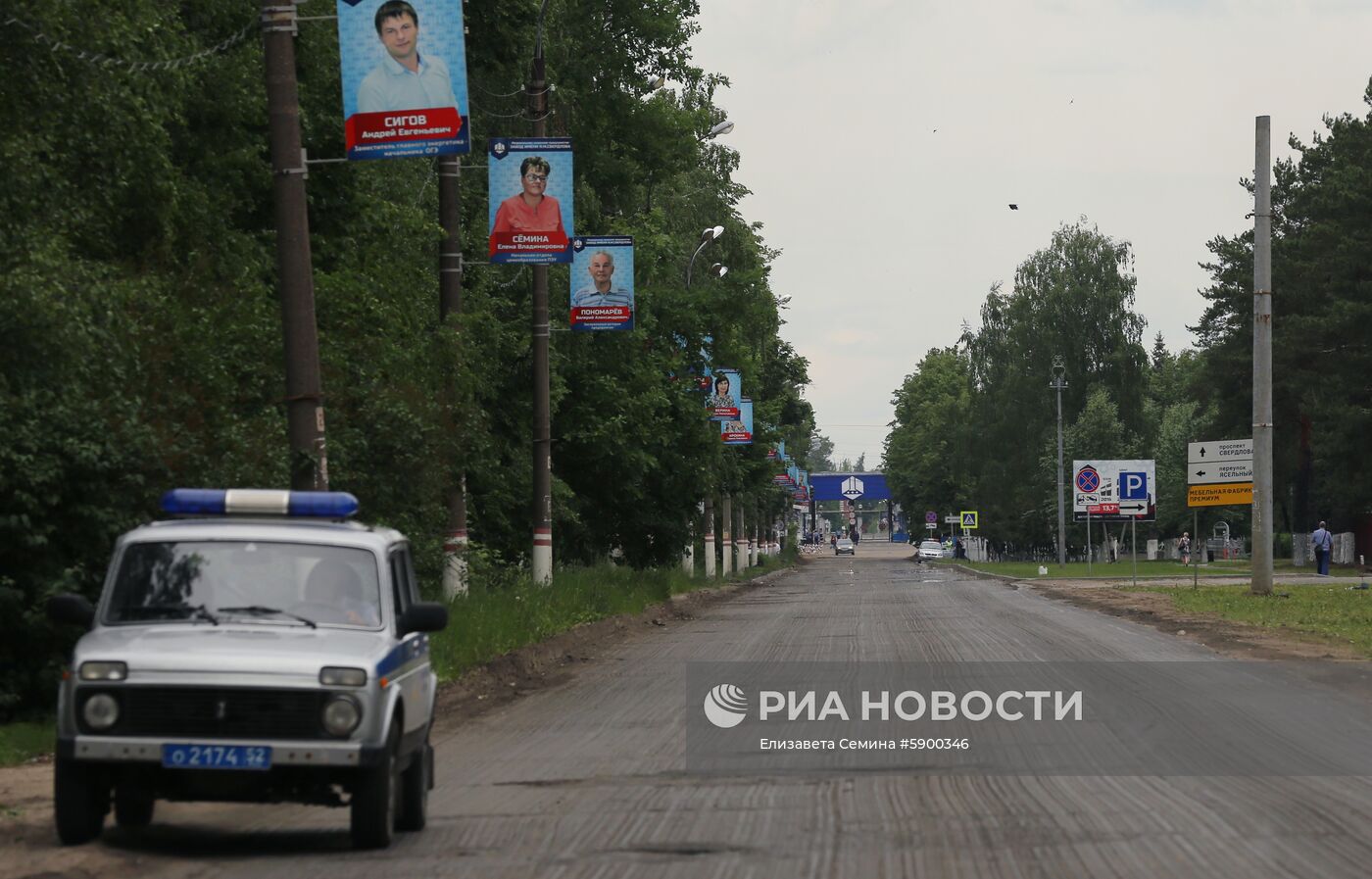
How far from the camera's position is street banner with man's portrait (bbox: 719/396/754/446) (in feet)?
174

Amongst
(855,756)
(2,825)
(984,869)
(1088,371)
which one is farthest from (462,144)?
(1088,371)

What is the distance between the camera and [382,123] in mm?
17344

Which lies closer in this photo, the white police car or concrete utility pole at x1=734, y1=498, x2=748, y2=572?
the white police car

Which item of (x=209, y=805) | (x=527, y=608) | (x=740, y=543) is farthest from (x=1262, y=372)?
(x=740, y=543)

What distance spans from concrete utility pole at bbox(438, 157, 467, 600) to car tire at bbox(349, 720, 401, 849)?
16.8 metres

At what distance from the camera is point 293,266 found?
1664cm

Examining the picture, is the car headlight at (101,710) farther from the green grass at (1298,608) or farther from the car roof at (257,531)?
the green grass at (1298,608)

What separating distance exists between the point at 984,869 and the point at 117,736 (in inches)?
167

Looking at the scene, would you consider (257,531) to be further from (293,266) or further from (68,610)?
(293,266)

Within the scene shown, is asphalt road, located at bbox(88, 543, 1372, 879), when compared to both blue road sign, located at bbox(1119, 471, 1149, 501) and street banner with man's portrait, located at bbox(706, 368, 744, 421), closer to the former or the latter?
street banner with man's portrait, located at bbox(706, 368, 744, 421)

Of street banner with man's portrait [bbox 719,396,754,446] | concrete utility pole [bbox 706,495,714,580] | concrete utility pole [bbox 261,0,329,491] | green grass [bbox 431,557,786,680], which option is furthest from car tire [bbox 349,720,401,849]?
concrete utility pole [bbox 706,495,714,580]

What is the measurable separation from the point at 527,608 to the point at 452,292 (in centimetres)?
470

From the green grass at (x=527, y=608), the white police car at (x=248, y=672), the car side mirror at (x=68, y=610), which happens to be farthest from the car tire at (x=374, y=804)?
the green grass at (x=527, y=608)

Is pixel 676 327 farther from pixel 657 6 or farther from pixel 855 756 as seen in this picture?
pixel 855 756
